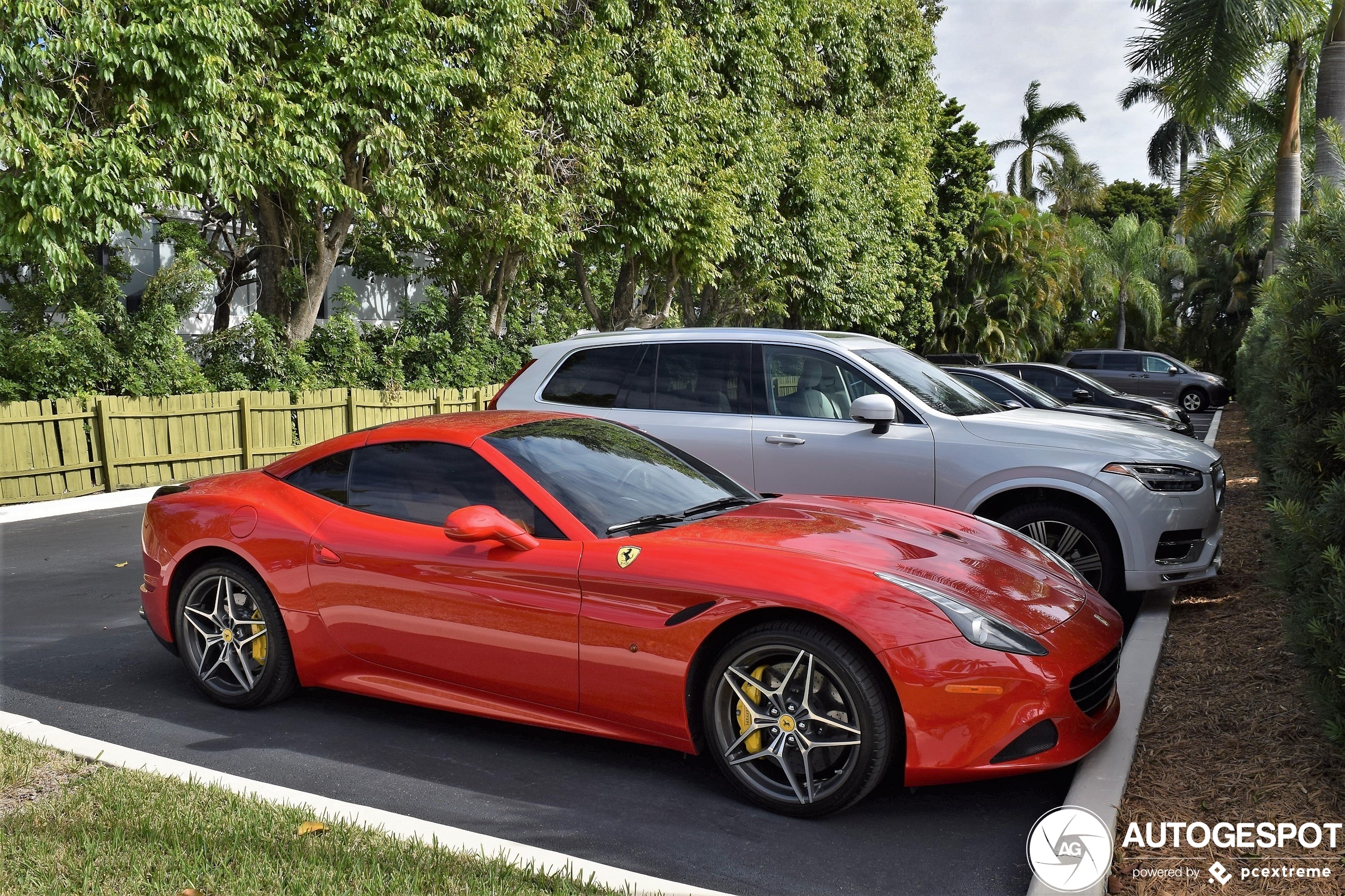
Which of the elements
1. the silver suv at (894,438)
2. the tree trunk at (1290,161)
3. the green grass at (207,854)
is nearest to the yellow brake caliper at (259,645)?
the green grass at (207,854)

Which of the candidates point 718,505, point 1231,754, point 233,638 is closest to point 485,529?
point 718,505

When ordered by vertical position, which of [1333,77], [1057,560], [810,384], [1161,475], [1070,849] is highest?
[1333,77]

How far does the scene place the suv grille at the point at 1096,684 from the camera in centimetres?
390

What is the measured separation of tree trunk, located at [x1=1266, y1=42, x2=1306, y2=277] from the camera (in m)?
18.5

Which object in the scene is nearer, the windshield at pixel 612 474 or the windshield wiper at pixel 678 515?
the windshield wiper at pixel 678 515

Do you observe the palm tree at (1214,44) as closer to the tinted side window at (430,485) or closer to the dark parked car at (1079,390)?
the dark parked car at (1079,390)

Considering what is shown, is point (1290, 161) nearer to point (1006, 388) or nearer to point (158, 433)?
point (1006, 388)

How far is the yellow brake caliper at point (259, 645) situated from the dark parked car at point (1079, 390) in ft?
43.8

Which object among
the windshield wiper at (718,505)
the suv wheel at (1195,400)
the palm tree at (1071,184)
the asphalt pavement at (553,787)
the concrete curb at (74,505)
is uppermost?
the palm tree at (1071,184)

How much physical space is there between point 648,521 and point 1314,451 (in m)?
2.90

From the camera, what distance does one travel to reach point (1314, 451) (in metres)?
4.61

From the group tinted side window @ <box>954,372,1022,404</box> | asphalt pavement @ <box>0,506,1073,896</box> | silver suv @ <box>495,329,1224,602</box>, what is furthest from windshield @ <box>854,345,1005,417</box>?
tinted side window @ <box>954,372,1022,404</box>

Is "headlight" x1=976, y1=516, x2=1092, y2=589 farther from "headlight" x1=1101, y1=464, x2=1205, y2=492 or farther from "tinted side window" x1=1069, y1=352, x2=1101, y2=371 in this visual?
"tinted side window" x1=1069, y1=352, x2=1101, y2=371

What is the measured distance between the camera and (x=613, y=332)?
27.2 feet
